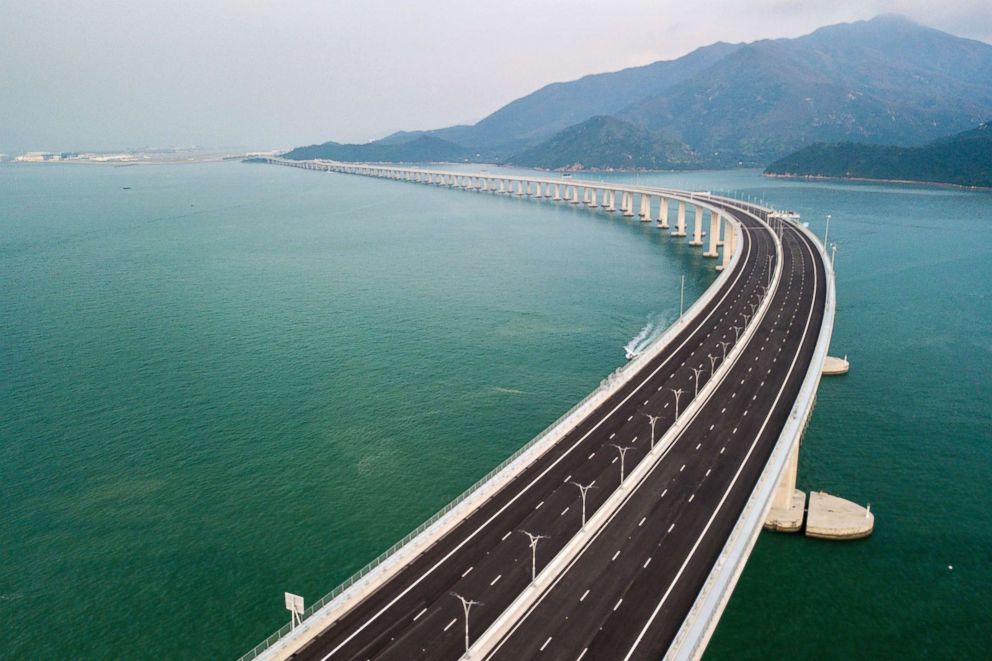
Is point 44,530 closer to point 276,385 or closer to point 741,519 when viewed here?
point 276,385

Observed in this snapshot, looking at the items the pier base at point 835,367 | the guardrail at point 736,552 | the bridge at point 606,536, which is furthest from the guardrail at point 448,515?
the pier base at point 835,367

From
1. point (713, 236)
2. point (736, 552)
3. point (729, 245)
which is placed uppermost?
point (713, 236)

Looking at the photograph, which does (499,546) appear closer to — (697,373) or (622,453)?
(622,453)

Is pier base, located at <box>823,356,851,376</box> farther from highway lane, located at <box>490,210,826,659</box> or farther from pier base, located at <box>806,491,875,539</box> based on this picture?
pier base, located at <box>806,491,875,539</box>

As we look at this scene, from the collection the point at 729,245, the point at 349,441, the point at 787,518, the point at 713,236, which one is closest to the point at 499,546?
the point at 787,518

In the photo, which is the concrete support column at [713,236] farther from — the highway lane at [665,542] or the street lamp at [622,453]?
the street lamp at [622,453]

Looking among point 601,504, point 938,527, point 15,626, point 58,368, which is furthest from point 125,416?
point 938,527

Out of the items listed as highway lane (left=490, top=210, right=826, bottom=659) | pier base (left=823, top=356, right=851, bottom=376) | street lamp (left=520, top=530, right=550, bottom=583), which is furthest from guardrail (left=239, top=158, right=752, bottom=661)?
pier base (left=823, top=356, right=851, bottom=376)
